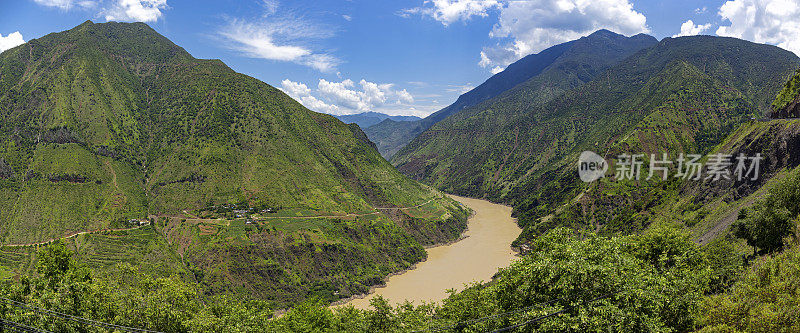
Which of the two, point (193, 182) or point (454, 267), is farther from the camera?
point (193, 182)

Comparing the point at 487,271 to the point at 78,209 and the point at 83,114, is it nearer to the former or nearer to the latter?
the point at 78,209

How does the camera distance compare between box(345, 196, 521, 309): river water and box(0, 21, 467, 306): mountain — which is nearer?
box(0, 21, 467, 306): mountain

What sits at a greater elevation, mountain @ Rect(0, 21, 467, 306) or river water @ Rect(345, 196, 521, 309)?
mountain @ Rect(0, 21, 467, 306)

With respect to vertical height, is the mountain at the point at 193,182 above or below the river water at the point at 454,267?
above

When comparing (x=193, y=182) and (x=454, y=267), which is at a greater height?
(x=193, y=182)
